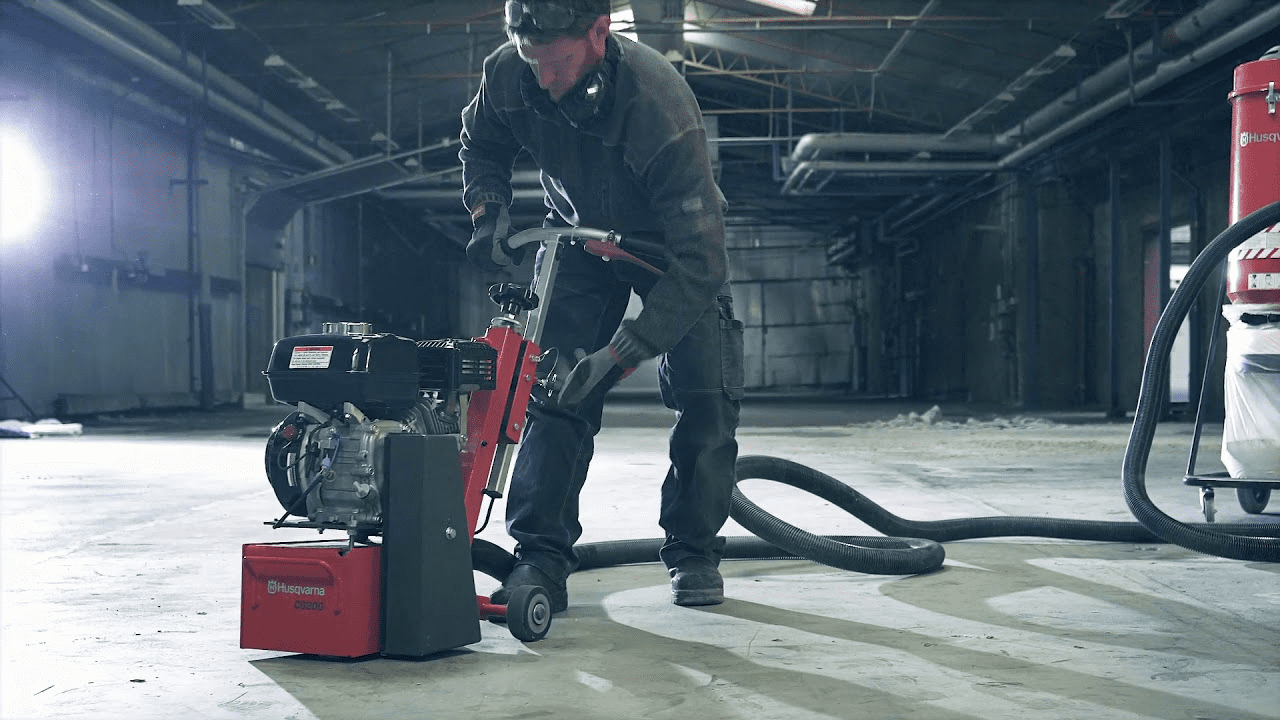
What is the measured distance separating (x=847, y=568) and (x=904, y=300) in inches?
784

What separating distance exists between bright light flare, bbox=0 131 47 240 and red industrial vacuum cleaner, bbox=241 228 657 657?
1016 centimetres

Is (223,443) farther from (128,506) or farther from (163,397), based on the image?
(163,397)

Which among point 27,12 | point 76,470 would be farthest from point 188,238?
point 76,470

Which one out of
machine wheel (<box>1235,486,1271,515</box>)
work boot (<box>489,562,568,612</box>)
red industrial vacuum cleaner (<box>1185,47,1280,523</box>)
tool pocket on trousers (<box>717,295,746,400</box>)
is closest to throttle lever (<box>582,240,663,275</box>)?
tool pocket on trousers (<box>717,295,746,400</box>)

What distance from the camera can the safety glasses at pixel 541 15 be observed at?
221 cm

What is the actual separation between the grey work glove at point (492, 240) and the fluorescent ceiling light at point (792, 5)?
1005cm

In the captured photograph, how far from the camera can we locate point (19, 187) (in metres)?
10.9

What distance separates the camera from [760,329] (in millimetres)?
26203

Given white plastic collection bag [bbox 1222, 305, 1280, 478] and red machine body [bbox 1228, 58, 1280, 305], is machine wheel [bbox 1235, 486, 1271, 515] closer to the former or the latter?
white plastic collection bag [bbox 1222, 305, 1280, 478]

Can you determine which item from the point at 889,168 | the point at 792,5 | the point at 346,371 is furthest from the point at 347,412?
the point at 889,168

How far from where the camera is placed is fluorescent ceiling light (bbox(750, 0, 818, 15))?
12016 mm

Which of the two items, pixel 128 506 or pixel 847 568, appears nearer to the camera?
pixel 847 568

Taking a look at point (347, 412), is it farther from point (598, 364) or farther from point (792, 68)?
point (792, 68)

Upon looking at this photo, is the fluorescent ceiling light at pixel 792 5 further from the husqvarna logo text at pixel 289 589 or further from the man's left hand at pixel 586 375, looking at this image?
the husqvarna logo text at pixel 289 589
